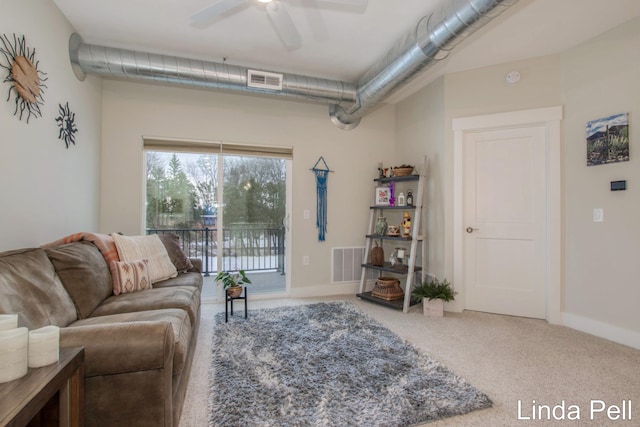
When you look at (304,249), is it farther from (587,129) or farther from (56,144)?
(587,129)

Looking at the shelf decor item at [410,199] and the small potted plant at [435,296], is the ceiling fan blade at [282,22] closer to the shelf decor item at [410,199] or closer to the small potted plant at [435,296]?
the shelf decor item at [410,199]

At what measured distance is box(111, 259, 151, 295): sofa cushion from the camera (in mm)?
2271

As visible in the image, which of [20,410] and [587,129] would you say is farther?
[587,129]

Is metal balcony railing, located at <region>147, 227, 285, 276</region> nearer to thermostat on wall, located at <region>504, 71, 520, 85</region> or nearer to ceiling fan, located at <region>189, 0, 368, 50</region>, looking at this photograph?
ceiling fan, located at <region>189, 0, 368, 50</region>

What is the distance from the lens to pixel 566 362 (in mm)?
2215

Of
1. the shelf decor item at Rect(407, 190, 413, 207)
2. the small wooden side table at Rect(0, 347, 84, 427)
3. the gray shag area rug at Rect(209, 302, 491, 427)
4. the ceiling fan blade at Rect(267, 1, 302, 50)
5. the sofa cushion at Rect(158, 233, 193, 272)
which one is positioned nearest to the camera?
the small wooden side table at Rect(0, 347, 84, 427)

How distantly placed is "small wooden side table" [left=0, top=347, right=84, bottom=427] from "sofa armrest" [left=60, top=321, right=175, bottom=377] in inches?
1.9

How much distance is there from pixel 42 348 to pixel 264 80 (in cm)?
280

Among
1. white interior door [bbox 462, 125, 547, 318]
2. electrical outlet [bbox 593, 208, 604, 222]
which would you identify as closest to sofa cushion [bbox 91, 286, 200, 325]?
white interior door [bbox 462, 125, 547, 318]

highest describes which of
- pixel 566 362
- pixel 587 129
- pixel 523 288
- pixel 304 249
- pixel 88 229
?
pixel 587 129

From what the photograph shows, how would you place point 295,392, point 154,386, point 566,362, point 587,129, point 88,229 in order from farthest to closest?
point 88,229 < point 587,129 < point 566,362 < point 295,392 < point 154,386

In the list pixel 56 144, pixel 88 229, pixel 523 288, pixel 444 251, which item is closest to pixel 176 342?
pixel 56 144

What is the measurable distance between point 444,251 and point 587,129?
1.70m

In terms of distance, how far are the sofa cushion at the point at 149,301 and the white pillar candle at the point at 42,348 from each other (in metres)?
0.83
